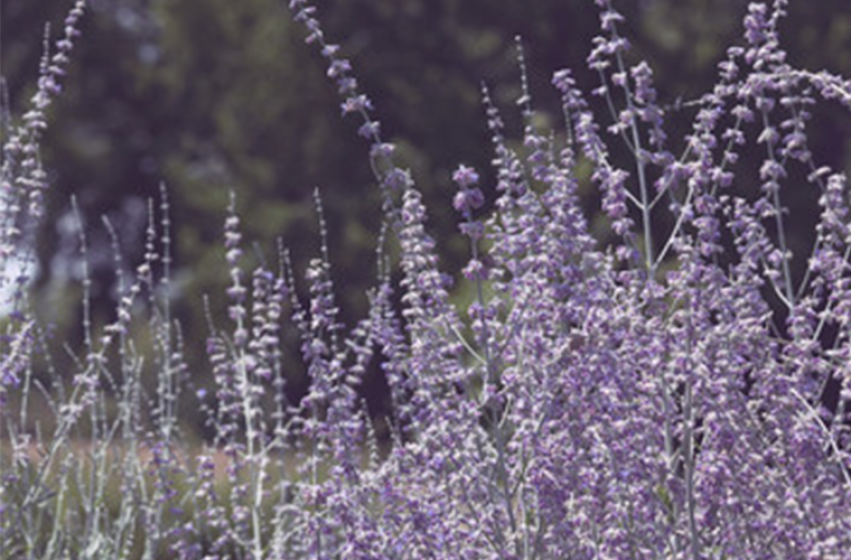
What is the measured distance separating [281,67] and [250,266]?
102 inches

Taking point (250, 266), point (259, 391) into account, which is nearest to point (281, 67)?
point (250, 266)

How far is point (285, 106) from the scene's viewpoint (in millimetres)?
19531

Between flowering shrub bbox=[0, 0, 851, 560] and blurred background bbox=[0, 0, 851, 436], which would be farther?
blurred background bbox=[0, 0, 851, 436]

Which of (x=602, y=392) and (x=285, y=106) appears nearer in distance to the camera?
(x=602, y=392)

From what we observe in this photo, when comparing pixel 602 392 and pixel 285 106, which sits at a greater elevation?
pixel 285 106

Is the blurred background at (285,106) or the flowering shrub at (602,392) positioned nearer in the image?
the flowering shrub at (602,392)

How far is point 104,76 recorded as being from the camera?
22.0m

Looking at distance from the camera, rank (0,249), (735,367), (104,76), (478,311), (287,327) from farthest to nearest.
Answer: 1. (104,76)
2. (287,327)
3. (0,249)
4. (478,311)
5. (735,367)

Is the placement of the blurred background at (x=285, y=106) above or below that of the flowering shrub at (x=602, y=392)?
above

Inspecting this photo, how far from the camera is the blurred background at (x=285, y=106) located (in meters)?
17.8

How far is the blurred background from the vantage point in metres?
17.8

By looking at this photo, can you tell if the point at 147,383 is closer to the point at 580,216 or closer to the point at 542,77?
the point at 542,77

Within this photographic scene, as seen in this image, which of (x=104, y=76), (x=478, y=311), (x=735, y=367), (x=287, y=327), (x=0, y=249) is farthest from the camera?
(x=104, y=76)

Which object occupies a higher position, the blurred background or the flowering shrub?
the blurred background
